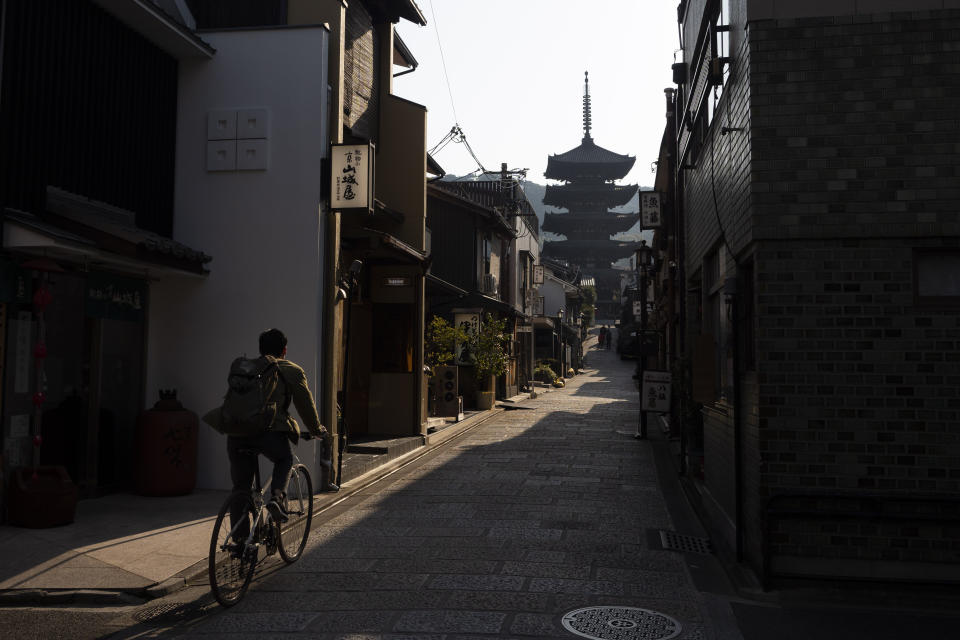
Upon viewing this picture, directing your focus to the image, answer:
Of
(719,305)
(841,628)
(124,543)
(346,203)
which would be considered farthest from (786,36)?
(124,543)

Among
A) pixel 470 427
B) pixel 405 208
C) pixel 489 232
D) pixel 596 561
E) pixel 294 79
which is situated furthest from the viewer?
pixel 489 232

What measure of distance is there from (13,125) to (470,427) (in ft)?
47.6

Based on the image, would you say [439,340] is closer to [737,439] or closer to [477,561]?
[477,561]

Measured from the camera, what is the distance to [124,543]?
290 inches

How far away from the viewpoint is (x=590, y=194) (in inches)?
3730

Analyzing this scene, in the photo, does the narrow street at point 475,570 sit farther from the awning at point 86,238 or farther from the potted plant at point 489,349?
the potted plant at point 489,349

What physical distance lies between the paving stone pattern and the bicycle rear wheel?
144 millimetres

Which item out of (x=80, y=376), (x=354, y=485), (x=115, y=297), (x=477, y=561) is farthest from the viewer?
(x=354, y=485)

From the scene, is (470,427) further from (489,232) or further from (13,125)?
(13,125)

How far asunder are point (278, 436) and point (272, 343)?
0.78m

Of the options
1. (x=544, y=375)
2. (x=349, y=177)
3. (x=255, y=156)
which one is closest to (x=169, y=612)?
(x=349, y=177)

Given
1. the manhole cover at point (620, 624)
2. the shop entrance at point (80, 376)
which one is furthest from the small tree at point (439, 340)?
the manhole cover at point (620, 624)

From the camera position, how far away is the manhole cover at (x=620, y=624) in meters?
5.09

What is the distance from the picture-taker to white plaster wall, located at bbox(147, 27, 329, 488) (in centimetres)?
1045
